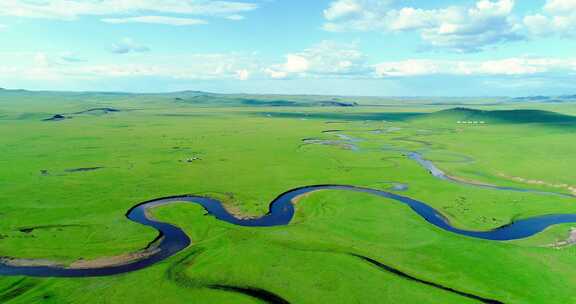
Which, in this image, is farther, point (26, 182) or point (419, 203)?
point (26, 182)

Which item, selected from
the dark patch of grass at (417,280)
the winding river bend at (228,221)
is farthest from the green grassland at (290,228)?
the winding river bend at (228,221)

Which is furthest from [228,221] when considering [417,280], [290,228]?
[417,280]

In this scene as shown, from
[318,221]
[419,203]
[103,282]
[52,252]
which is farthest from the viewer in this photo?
[419,203]

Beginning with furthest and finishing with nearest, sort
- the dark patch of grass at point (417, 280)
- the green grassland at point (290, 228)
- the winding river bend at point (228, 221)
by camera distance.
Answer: the winding river bend at point (228, 221), the green grassland at point (290, 228), the dark patch of grass at point (417, 280)

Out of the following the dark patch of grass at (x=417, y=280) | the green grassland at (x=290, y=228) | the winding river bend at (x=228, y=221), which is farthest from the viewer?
the winding river bend at (x=228, y=221)

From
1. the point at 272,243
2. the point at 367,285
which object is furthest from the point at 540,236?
the point at 272,243

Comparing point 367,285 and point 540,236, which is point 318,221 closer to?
point 367,285

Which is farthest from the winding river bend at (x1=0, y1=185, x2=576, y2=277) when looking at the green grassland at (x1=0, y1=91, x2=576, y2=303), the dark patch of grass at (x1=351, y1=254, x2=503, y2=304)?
the dark patch of grass at (x1=351, y1=254, x2=503, y2=304)

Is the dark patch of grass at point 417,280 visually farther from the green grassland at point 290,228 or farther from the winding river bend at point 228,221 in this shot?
the winding river bend at point 228,221
